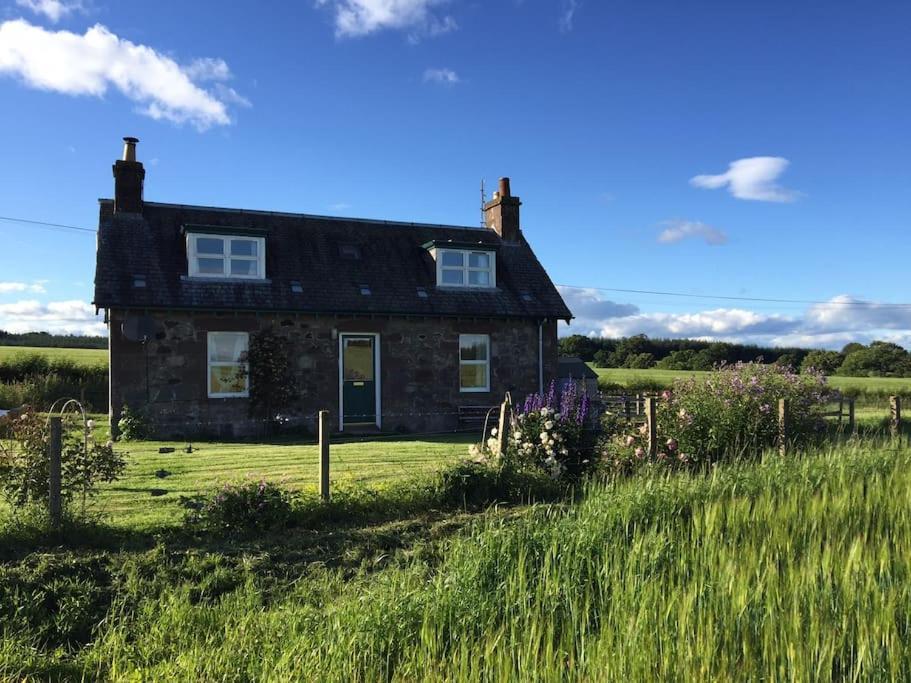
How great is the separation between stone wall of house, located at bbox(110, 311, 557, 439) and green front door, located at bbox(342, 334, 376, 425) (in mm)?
282

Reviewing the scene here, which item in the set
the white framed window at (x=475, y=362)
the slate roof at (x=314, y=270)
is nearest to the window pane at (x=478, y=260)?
the slate roof at (x=314, y=270)

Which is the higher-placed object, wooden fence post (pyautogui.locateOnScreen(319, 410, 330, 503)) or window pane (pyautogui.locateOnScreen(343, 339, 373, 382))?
window pane (pyautogui.locateOnScreen(343, 339, 373, 382))

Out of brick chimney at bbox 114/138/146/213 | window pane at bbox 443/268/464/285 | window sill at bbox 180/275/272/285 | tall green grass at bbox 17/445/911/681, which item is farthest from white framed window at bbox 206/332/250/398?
tall green grass at bbox 17/445/911/681

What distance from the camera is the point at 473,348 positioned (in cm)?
1917

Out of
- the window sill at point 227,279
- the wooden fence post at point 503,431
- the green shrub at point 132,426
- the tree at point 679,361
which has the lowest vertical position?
the green shrub at point 132,426

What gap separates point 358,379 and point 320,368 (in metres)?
1.09

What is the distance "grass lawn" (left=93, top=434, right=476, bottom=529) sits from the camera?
7.75 m

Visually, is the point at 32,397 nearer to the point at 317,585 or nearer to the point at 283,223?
the point at 283,223

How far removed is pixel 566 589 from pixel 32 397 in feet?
73.4

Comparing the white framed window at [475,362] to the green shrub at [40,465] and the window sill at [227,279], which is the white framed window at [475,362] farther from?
the green shrub at [40,465]

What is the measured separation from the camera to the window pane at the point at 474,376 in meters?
19.1

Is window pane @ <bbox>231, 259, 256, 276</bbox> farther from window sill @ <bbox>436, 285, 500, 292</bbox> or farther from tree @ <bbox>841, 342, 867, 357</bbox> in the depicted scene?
tree @ <bbox>841, 342, 867, 357</bbox>

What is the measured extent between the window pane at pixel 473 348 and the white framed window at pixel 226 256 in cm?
564

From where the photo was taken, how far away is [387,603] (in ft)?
15.0
